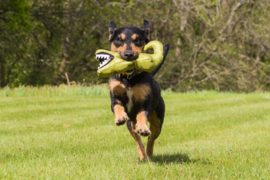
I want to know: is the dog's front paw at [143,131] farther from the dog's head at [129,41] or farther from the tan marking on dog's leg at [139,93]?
the dog's head at [129,41]

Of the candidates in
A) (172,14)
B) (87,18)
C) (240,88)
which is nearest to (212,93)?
(240,88)

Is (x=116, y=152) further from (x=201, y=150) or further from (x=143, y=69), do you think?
(x=143, y=69)

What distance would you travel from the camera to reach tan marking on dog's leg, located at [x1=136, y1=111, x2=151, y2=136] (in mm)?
4242

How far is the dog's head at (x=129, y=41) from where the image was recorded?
4.52 meters

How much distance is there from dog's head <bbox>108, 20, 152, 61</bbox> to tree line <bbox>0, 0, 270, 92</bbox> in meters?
16.1

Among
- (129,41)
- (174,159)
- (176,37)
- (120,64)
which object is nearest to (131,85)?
(120,64)

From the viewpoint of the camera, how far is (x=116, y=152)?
245 inches

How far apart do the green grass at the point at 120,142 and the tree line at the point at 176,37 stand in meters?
8.30

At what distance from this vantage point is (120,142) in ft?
24.6

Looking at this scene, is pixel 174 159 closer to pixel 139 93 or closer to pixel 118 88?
pixel 139 93

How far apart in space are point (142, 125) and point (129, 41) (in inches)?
44.6

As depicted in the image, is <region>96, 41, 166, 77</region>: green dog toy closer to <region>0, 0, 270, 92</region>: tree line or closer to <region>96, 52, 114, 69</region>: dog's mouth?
<region>96, 52, 114, 69</region>: dog's mouth

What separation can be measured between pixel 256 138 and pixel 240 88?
16.2m

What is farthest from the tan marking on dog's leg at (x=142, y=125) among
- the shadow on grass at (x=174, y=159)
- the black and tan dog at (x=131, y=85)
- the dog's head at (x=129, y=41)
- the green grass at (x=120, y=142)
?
the shadow on grass at (x=174, y=159)
